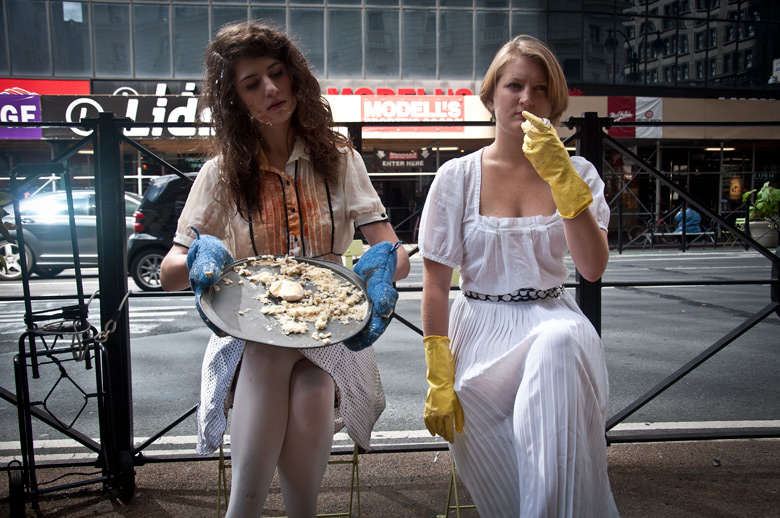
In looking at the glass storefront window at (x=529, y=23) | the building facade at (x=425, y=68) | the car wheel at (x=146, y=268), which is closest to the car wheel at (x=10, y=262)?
the car wheel at (x=146, y=268)

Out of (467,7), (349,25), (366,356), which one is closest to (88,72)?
(349,25)

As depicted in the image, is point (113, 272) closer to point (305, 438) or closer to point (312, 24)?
point (305, 438)

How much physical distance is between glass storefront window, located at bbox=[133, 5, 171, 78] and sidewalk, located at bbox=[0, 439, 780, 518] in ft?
61.6

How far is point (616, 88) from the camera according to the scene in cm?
2136

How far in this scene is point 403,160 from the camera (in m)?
19.7

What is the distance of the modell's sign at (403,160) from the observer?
19.6 meters

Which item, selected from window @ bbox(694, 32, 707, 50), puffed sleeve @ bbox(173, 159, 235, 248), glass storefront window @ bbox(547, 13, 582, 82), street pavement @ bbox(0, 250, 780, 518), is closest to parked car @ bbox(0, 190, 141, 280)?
street pavement @ bbox(0, 250, 780, 518)

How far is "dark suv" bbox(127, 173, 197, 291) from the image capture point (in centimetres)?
912

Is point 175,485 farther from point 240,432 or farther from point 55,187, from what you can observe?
point 55,187

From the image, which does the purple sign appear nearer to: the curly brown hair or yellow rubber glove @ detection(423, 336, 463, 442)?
the curly brown hair

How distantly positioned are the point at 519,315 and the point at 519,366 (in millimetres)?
179

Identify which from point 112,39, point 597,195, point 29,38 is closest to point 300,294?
point 597,195

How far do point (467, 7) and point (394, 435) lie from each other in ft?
63.3

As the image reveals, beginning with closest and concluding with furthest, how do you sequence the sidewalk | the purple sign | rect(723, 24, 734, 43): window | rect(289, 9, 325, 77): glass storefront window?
the sidewalk < the purple sign < rect(289, 9, 325, 77): glass storefront window < rect(723, 24, 734, 43): window
